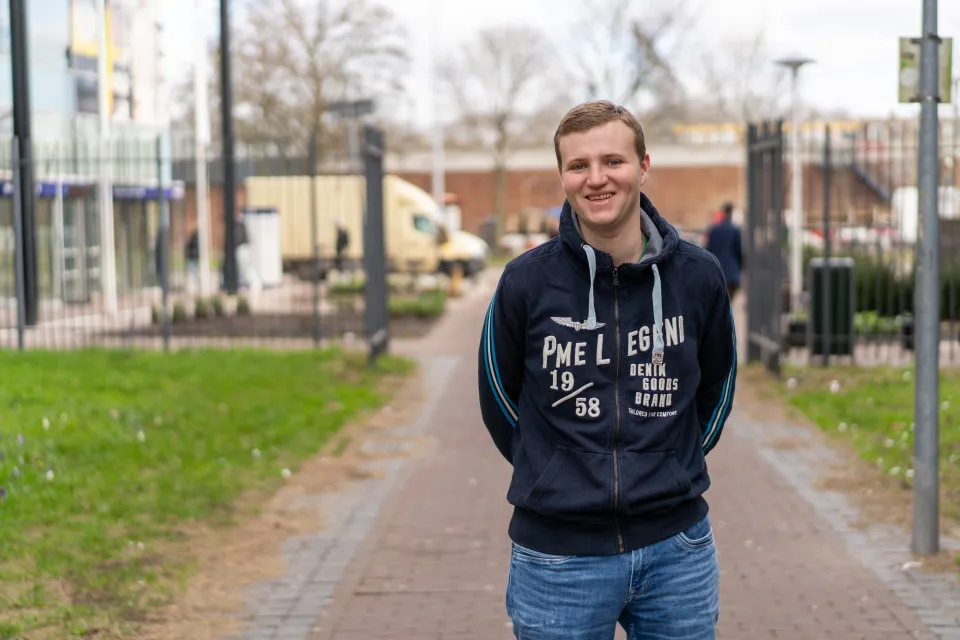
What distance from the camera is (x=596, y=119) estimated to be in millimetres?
2807

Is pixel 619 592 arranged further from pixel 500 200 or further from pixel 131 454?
pixel 500 200

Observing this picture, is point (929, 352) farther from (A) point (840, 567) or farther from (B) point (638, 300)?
(B) point (638, 300)

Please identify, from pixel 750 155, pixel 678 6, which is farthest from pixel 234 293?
pixel 678 6

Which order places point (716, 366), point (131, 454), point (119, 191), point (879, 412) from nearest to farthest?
point (716, 366), point (131, 454), point (879, 412), point (119, 191)

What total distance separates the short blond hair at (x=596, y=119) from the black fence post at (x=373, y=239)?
10.7 m

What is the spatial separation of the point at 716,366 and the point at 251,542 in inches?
168

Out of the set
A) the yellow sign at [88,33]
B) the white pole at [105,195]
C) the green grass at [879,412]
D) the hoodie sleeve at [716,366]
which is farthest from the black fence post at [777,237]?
the yellow sign at [88,33]

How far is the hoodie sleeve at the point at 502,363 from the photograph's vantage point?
116 inches

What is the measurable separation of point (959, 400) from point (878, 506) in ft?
12.5

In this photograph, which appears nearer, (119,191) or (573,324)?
(573,324)

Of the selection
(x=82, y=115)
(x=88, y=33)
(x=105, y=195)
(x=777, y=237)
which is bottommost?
(x=777, y=237)

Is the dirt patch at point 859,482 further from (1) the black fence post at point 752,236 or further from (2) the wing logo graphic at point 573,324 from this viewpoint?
(2) the wing logo graphic at point 573,324

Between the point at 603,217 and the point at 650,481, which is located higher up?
the point at 603,217

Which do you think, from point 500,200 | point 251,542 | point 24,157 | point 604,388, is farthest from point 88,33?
point 500,200
